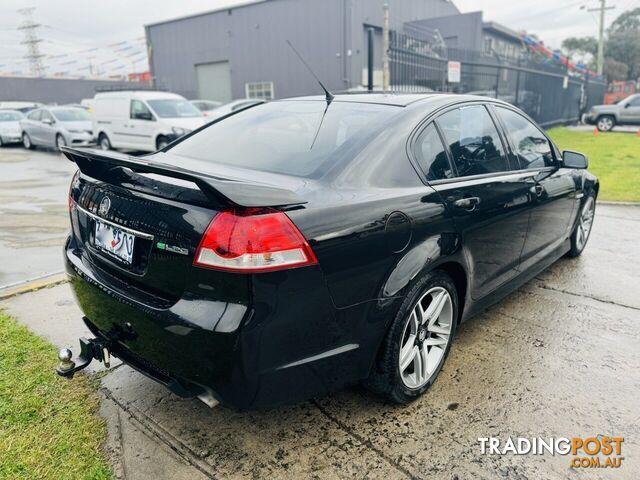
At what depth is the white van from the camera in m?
12.4

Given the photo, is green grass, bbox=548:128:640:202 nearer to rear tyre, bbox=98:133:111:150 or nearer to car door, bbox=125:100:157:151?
car door, bbox=125:100:157:151

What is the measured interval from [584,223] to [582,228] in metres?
0.07

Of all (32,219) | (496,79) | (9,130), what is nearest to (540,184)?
(32,219)

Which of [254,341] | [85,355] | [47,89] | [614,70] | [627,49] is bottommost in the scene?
[85,355]

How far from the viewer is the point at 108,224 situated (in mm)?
2270

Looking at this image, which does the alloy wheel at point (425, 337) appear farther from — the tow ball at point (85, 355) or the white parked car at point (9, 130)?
the white parked car at point (9, 130)

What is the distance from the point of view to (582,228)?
4.92m

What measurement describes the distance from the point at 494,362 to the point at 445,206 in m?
1.11

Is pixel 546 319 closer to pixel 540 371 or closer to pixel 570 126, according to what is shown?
pixel 540 371

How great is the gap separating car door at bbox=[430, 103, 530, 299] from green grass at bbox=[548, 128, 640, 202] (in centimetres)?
540

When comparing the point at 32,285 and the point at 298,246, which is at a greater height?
the point at 298,246

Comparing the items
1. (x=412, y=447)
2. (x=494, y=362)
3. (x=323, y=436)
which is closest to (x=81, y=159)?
(x=323, y=436)

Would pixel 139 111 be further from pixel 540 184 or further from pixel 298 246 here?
pixel 298 246

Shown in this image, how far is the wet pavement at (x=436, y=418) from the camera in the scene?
7.23 ft
